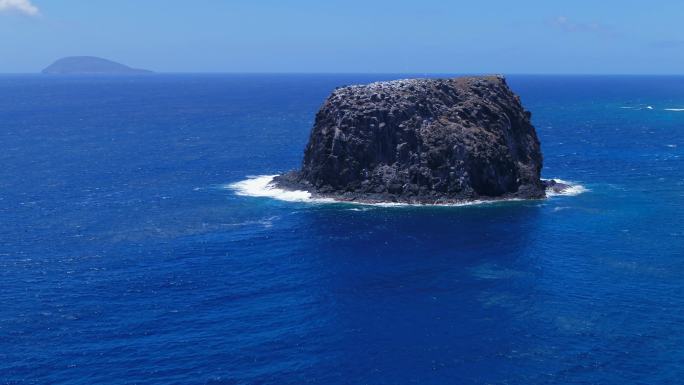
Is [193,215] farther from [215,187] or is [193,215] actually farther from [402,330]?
[402,330]

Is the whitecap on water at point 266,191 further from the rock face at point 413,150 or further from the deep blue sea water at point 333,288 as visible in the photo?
the deep blue sea water at point 333,288

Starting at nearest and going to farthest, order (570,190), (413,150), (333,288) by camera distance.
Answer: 1. (333,288)
2. (413,150)
3. (570,190)

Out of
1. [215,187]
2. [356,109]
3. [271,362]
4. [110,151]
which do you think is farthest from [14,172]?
[271,362]

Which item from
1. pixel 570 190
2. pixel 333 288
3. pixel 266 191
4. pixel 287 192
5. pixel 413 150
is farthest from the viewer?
pixel 570 190

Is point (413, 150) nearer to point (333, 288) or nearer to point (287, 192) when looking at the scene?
point (287, 192)

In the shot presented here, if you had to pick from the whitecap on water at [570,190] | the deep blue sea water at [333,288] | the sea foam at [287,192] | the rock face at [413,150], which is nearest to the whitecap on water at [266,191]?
the sea foam at [287,192]

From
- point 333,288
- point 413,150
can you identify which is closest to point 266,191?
point 413,150
